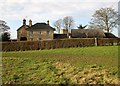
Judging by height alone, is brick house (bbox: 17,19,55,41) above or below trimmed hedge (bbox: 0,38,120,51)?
above

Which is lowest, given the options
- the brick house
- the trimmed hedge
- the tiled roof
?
the trimmed hedge

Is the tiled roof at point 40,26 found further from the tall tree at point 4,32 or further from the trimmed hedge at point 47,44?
the trimmed hedge at point 47,44

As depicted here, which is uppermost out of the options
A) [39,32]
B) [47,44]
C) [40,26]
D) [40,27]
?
[40,26]

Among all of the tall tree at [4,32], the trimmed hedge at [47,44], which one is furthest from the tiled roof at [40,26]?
the trimmed hedge at [47,44]

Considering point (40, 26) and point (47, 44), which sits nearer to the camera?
point (47, 44)

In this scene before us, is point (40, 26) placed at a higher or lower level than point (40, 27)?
higher

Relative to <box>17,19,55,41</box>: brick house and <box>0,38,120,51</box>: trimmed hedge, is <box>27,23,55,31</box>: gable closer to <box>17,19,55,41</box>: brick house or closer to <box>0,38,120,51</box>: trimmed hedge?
<box>17,19,55,41</box>: brick house

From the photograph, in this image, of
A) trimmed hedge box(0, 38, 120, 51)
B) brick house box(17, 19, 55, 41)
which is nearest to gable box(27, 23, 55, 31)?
brick house box(17, 19, 55, 41)

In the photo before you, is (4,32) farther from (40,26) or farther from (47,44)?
(47,44)

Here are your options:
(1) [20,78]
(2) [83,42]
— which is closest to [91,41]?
(2) [83,42]

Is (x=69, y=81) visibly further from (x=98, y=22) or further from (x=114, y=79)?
(x=98, y=22)

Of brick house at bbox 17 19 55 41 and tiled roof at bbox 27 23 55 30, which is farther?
tiled roof at bbox 27 23 55 30

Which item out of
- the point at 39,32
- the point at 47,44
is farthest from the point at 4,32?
the point at 47,44

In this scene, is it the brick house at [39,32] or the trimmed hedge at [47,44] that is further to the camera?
the brick house at [39,32]
